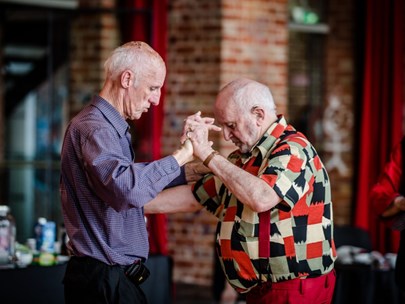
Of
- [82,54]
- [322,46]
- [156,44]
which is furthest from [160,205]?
[322,46]

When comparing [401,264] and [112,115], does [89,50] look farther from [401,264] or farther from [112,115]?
[112,115]

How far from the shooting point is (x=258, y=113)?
3.30 metres

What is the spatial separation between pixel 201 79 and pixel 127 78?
13.6ft

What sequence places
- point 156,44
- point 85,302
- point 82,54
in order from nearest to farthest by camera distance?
point 85,302 < point 156,44 < point 82,54

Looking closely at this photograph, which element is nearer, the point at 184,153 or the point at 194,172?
the point at 184,153

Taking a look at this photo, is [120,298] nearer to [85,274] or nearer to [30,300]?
[85,274]

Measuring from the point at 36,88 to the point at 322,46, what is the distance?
2.87 meters

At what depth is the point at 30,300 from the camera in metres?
4.20

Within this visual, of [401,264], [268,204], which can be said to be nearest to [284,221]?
[268,204]

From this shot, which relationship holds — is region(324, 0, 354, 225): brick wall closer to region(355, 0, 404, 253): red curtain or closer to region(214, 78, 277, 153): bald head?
region(355, 0, 404, 253): red curtain

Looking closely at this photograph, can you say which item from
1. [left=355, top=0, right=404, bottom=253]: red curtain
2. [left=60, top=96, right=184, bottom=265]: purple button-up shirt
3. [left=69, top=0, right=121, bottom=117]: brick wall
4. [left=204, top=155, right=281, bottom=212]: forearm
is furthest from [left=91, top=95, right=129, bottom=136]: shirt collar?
[left=355, top=0, right=404, bottom=253]: red curtain

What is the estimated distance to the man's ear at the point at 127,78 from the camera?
2953 mm

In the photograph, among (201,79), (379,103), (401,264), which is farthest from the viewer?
(379,103)

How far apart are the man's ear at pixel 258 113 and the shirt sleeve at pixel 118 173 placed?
52cm
